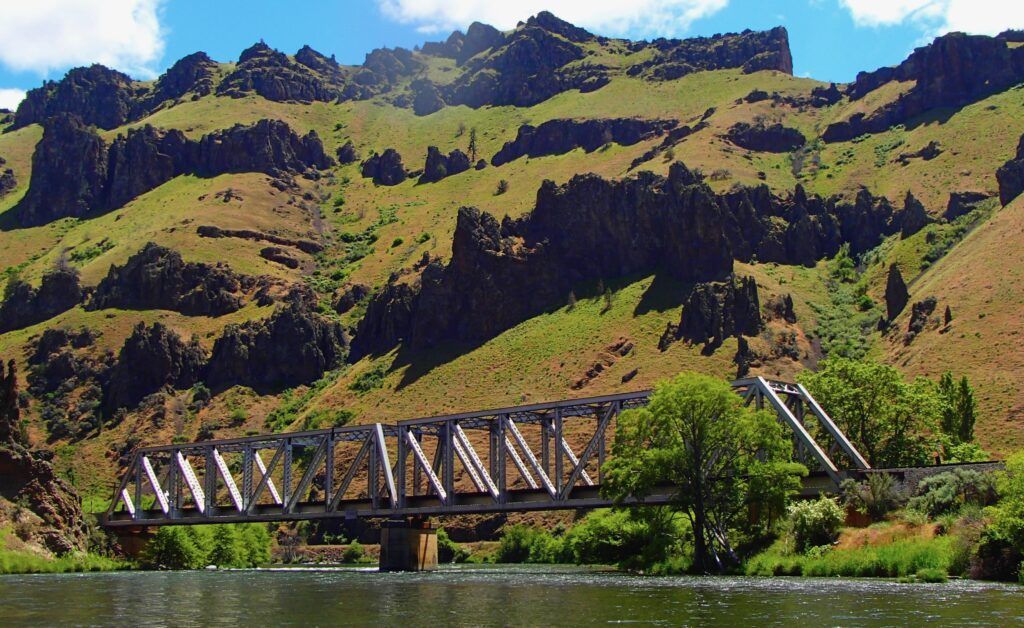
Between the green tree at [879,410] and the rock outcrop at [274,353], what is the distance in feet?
374

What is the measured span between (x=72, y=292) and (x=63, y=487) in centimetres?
11201

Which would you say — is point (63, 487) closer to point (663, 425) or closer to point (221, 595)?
point (221, 595)

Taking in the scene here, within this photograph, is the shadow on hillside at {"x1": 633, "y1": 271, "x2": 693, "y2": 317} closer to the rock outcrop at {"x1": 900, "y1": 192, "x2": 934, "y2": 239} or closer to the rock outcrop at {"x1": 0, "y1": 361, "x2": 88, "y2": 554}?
the rock outcrop at {"x1": 900, "y1": 192, "x2": 934, "y2": 239}

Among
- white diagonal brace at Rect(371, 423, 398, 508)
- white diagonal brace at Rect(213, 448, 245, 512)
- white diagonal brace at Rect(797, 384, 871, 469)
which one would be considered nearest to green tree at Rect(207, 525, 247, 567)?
white diagonal brace at Rect(213, 448, 245, 512)

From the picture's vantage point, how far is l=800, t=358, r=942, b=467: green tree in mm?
79000

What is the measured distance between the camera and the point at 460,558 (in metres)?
118

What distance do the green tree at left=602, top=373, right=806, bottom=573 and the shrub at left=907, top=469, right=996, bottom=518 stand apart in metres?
6.41

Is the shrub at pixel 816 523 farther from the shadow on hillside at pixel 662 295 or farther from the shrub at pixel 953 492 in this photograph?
the shadow on hillside at pixel 662 295

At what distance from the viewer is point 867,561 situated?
54719 millimetres

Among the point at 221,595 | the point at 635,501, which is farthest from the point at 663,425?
the point at 221,595

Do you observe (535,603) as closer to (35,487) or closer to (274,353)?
(35,487)

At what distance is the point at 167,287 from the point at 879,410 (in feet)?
468

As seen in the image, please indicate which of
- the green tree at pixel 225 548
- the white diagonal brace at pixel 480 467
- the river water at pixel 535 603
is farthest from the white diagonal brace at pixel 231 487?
the river water at pixel 535 603

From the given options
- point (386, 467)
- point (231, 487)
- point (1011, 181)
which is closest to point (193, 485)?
point (231, 487)
